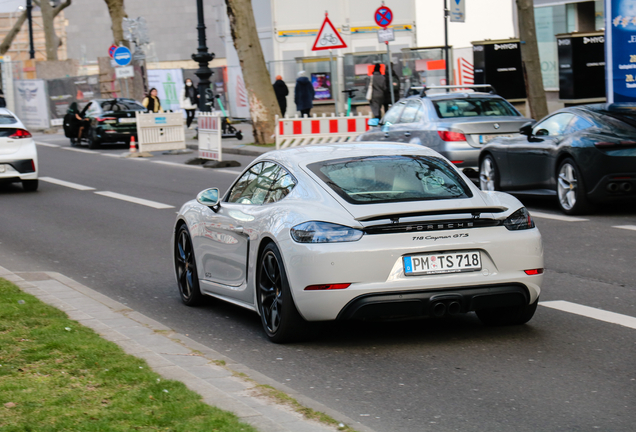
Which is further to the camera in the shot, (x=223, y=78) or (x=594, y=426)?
(x=223, y=78)

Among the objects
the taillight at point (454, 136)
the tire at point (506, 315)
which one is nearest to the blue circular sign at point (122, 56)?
the taillight at point (454, 136)

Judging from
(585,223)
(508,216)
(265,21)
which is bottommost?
(585,223)

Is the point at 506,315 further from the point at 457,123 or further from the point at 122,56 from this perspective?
the point at 122,56

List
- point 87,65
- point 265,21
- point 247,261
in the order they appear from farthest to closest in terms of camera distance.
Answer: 1. point 87,65
2. point 265,21
3. point 247,261

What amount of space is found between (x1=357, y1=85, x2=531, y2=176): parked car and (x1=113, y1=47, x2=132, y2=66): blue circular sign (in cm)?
1919

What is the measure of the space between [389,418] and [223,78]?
135 feet

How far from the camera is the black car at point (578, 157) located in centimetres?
1234

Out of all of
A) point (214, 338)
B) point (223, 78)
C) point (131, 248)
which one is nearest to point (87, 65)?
point (223, 78)

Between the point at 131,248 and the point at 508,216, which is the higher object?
the point at 508,216

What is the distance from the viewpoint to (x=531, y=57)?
873 inches

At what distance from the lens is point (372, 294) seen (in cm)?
609

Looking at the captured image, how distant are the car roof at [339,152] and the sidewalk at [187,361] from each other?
149 cm

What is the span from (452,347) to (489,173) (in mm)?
8966

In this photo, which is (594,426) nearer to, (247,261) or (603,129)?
(247,261)
